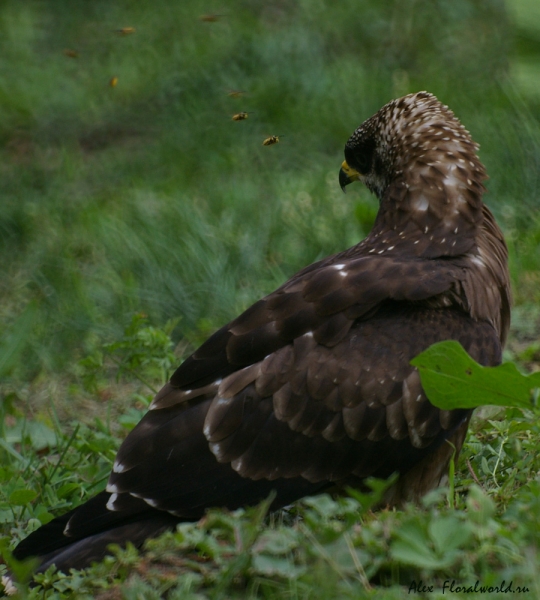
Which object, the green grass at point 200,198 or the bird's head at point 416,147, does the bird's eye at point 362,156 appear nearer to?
the bird's head at point 416,147

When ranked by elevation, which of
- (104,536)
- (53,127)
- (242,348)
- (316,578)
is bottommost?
(53,127)

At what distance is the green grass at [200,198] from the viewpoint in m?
3.15

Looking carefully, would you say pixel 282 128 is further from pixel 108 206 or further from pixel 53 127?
pixel 53 127

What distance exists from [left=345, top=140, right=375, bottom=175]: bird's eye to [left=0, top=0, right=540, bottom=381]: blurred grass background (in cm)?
87

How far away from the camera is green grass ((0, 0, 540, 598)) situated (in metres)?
3.15

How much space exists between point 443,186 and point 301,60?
4.78 meters

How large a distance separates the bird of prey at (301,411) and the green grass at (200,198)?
1.09 feet

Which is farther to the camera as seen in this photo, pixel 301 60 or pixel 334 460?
pixel 301 60

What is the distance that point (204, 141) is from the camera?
771 centimetres

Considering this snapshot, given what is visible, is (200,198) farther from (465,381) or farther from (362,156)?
(465,381)

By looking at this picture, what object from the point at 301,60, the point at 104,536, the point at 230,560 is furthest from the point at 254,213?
the point at 230,560

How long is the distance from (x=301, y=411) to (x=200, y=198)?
3.84 m

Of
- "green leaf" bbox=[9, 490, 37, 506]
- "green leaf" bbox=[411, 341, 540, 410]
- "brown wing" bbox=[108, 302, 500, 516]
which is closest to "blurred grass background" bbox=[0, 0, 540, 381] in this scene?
"green leaf" bbox=[9, 490, 37, 506]

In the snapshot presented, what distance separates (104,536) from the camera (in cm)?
297
